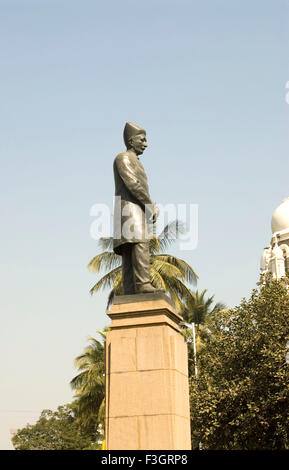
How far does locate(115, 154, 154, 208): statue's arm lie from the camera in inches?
365

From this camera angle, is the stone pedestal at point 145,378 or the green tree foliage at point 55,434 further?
the green tree foliage at point 55,434

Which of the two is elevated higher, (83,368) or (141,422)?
(83,368)

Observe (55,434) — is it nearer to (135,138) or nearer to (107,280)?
Result: (107,280)

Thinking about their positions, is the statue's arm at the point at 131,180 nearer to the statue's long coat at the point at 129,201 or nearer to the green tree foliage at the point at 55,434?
the statue's long coat at the point at 129,201

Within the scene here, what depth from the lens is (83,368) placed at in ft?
102

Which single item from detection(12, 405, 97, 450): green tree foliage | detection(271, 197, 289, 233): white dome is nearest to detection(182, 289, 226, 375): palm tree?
detection(271, 197, 289, 233): white dome

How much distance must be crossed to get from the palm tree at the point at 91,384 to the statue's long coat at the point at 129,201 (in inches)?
696

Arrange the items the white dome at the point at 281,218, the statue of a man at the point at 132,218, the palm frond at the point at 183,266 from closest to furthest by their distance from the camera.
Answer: the statue of a man at the point at 132,218 < the palm frond at the point at 183,266 < the white dome at the point at 281,218

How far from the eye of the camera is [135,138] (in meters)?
9.75

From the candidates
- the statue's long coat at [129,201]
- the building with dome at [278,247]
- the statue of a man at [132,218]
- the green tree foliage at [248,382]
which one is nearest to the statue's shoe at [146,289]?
the statue of a man at [132,218]

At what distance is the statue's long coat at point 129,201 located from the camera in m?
9.23
